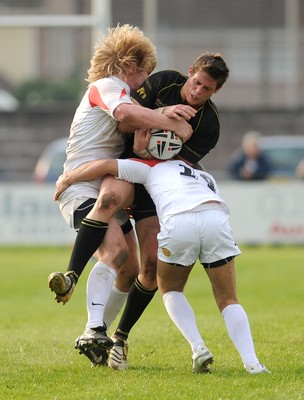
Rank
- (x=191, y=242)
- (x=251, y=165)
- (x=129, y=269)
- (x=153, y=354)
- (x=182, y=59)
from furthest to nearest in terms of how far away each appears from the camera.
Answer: (x=182, y=59) < (x=251, y=165) < (x=153, y=354) < (x=129, y=269) < (x=191, y=242)

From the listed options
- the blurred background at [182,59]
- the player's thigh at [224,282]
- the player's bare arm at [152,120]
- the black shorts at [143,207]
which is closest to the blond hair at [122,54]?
the player's bare arm at [152,120]

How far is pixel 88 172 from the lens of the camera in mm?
7863

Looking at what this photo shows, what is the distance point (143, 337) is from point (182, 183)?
2.55m

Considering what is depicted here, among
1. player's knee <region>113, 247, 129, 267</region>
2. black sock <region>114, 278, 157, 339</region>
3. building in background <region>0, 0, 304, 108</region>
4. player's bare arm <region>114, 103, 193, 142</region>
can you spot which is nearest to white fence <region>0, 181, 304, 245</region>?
building in background <region>0, 0, 304, 108</region>

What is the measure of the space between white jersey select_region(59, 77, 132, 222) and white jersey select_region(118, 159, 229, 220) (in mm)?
354

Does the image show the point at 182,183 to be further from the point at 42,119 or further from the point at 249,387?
the point at 42,119

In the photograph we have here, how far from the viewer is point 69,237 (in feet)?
68.0

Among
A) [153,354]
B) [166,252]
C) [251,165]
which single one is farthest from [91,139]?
[251,165]

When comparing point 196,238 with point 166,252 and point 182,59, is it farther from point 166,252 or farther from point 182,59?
point 182,59

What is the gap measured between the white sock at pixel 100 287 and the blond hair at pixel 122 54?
1.33m

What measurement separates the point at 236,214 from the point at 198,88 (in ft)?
45.5

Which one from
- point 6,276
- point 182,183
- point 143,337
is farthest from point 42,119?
point 182,183

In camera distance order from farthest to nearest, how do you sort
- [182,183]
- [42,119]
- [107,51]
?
[42,119]
[107,51]
[182,183]

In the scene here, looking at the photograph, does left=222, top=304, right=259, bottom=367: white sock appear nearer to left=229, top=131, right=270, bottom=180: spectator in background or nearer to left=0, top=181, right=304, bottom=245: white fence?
left=0, top=181, right=304, bottom=245: white fence
